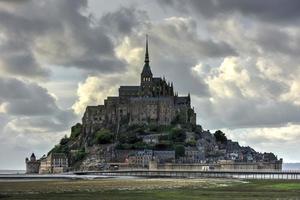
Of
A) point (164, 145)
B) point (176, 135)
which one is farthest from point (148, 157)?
point (176, 135)

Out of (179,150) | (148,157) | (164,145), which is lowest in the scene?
(148,157)

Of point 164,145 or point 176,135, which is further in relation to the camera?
point 176,135

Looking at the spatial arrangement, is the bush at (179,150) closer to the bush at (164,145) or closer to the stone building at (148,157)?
the stone building at (148,157)

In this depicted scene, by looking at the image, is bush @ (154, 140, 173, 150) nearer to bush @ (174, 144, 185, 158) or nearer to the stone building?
the stone building

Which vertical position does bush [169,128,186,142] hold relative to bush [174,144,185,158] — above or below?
above

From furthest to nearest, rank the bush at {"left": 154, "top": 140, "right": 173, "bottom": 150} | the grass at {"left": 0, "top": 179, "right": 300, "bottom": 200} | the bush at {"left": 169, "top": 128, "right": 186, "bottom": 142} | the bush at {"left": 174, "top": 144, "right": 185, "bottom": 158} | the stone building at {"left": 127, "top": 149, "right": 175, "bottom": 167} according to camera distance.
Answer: the bush at {"left": 169, "top": 128, "right": 186, "bottom": 142}, the bush at {"left": 154, "top": 140, "right": 173, "bottom": 150}, the bush at {"left": 174, "top": 144, "right": 185, "bottom": 158}, the stone building at {"left": 127, "top": 149, "right": 175, "bottom": 167}, the grass at {"left": 0, "top": 179, "right": 300, "bottom": 200}

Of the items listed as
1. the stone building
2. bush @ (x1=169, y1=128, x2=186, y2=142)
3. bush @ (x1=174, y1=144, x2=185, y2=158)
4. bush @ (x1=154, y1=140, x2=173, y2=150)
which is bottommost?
the stone building

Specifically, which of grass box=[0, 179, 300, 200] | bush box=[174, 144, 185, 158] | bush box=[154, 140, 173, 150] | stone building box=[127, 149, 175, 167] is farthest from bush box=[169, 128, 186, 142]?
grass box=[0, 179, 300, 200]

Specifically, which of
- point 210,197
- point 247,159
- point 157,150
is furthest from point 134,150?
point 210,197

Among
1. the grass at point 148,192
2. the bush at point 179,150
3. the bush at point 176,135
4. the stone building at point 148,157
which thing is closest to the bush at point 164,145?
the bush at point 176,135

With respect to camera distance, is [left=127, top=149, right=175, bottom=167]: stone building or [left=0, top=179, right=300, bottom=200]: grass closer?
[left=0, top=179, right=300, bottom=200]: grass

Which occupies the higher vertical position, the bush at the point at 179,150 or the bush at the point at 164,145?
the bush at the point at 164,145

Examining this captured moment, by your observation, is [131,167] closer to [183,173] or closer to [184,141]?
[184,141]

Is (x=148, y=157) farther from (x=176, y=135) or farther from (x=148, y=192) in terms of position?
(x=148, y=192)
